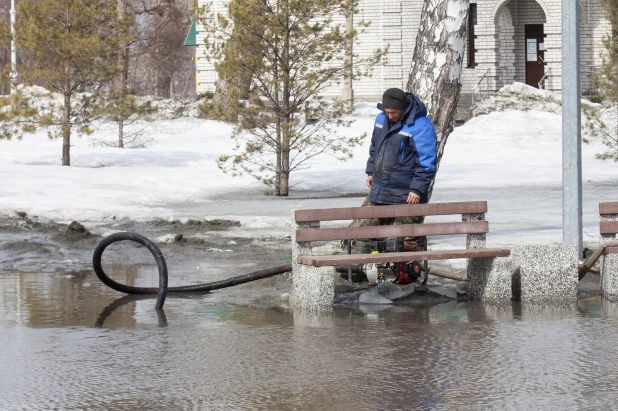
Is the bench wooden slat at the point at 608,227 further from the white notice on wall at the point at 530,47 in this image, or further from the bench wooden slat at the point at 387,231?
the white notice on wall at the point at 530,47

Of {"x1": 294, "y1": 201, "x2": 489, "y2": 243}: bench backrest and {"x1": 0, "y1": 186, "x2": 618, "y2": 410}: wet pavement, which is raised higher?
{"x1": 294, "y1": 201, "x2": 489, "y2": 243}: bench backrest

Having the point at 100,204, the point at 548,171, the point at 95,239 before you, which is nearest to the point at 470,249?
the point at 95,239

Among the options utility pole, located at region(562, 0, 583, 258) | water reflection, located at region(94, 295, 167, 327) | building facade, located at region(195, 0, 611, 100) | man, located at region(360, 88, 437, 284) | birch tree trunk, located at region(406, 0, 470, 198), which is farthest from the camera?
building facade, located at region(195, 0, 611, 100)

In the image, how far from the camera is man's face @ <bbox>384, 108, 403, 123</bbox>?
28.6ft

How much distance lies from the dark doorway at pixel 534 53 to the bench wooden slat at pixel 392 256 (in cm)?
3334

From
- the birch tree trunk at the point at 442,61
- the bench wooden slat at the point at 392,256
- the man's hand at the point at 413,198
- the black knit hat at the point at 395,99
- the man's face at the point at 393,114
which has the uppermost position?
the birch tree trunk at the point at 442,61

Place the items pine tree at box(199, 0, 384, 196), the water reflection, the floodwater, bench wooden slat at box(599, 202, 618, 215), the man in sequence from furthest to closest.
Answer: pine tree at box(199, 0, 384, 196)
bench wooden slat at box(599, 202, 618, 215)
the man
the water reflection
the floodwater

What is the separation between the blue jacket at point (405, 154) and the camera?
8758 mm

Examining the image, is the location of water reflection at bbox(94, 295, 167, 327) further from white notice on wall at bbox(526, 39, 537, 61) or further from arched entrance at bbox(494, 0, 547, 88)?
white notice on wall at bbox(526, 39, 537, 61)

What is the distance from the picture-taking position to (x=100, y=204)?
16.3 metres

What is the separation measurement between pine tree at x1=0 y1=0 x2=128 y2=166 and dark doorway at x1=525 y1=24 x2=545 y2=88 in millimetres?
21020

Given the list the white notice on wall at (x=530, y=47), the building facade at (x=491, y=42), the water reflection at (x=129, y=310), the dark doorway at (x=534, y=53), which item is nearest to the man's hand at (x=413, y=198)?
the water reflection at (x=129, y=310)

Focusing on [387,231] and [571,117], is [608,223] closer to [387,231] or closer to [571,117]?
[571,117]

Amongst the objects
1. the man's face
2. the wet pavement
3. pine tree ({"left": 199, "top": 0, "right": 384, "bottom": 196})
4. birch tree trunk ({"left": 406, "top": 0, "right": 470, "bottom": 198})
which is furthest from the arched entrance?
the man's face
